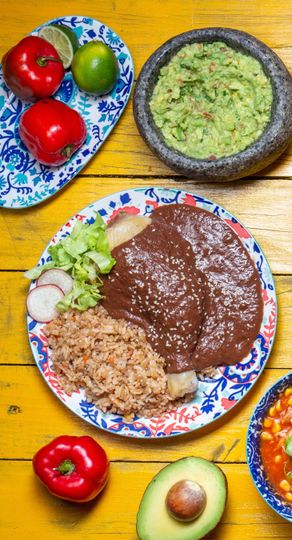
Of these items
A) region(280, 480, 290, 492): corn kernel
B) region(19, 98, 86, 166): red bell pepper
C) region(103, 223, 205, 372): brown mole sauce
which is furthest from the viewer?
region(19, 98, 86, 166): red bell pepper

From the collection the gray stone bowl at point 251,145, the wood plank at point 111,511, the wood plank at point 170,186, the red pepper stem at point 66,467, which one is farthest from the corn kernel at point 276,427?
the gray stone bowl at point 251,145

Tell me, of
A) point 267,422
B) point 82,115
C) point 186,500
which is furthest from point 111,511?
point 82,115

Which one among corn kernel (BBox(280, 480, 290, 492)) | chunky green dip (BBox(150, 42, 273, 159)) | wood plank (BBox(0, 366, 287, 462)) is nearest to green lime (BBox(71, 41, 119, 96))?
chunky green dip (BBox(150, 42, 273, 159))

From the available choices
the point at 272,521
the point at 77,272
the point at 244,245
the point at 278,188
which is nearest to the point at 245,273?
the point at 244,245

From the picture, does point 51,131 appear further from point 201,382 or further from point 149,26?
point 201,382

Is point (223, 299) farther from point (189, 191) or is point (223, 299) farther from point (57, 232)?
point (57, 232)

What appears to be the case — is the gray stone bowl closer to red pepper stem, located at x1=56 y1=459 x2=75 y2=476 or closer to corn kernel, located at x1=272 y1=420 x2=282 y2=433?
corn kernel, located at x1=272 y1=420 x2=282 y2=433
